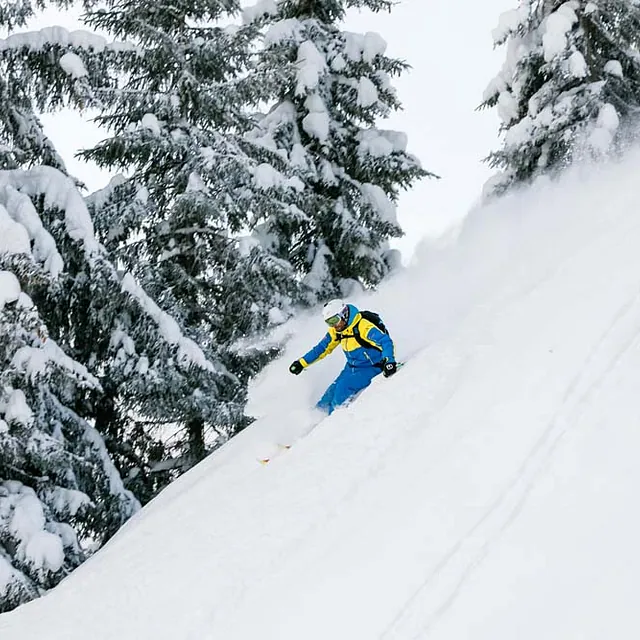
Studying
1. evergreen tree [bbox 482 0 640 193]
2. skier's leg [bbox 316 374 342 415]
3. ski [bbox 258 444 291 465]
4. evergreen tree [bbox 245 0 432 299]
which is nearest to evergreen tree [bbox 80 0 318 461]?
evergreen tree [bbox 245 0 432 299]

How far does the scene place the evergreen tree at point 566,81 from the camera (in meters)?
14.1

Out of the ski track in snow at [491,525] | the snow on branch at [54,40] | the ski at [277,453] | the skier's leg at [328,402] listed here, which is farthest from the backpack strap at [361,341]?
the snow on branch at [54,40]

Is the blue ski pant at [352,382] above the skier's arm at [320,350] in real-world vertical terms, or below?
below

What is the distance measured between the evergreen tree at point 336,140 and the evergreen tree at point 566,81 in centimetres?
215

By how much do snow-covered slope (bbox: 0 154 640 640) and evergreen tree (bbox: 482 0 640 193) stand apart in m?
4.56

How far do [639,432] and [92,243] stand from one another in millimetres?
6883

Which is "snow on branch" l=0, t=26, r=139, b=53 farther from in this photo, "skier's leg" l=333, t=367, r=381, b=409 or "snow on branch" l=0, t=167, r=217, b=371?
"skier's leg" l=333, t=367, r=381, b=409

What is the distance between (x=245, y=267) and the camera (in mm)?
12805

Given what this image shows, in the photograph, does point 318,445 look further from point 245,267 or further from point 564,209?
point 564,209

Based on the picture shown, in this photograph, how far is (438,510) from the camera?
595 cm

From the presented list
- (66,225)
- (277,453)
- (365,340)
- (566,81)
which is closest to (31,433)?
(66,225)

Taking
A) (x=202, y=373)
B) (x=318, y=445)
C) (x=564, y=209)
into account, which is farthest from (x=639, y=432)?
(x=564, y=209)

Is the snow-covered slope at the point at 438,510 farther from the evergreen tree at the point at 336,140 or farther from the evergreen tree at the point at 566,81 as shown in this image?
the evergreen tree at the point at 336,140

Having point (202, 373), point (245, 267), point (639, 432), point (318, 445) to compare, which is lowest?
point (639, 432)
